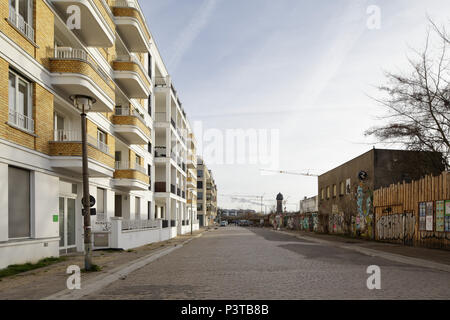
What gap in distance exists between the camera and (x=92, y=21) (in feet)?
58.1

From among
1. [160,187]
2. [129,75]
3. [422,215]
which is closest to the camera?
[422,215]

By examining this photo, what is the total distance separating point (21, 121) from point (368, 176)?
909 inches

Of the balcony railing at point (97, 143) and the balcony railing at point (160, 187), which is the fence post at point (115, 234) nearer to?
the balcony railing at point (97, 143)

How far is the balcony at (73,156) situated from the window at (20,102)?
63.0 inches

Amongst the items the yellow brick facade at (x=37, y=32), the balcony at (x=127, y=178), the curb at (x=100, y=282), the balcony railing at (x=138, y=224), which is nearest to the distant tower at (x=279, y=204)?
the balcony railing at (x=138, y=224)

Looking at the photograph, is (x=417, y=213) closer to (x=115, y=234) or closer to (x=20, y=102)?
(x=115, y=234)

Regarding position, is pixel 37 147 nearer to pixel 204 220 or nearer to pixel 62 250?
pixel 62 250

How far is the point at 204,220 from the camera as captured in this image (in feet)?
336

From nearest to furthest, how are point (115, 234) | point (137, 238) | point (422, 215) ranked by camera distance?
point (115, 234)
point (422, 215)
point (137, 238)

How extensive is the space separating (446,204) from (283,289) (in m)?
13.5

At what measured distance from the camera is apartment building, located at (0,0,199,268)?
517 inches

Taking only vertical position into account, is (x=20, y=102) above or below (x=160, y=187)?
above

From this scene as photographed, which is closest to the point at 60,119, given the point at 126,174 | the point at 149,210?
the point at 126,174

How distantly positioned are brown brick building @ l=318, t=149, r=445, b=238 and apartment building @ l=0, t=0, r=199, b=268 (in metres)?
14.9
